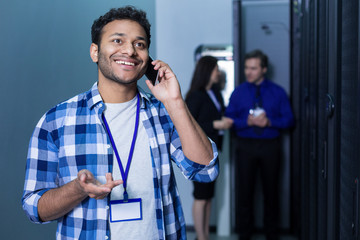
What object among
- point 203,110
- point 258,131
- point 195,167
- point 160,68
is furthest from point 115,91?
point 258,131

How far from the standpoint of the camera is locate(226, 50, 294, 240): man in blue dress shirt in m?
3.88

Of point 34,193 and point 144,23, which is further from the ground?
point 144,23

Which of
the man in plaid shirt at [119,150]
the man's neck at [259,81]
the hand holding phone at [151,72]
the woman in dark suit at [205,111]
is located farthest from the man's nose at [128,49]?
the man's neck at [259,81]

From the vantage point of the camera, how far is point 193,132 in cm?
145

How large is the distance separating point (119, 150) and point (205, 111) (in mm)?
2109

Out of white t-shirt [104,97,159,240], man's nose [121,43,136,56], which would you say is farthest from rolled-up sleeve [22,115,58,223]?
man's nose [121,43,136,56]

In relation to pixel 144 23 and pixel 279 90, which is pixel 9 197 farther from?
pixel 279 90

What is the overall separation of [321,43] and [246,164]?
2.07 metres

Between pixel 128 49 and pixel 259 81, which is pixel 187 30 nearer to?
pixel 259 81

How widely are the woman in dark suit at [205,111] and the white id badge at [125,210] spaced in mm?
2090

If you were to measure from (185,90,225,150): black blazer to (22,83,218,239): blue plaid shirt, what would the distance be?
193 cm

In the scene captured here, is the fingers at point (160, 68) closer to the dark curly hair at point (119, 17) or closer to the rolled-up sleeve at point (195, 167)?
the dark curly hair at point (119, 17)

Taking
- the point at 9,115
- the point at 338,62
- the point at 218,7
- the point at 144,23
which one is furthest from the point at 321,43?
the point at 218,7

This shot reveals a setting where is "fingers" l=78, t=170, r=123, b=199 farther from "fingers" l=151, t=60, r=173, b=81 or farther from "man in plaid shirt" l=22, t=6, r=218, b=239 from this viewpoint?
"fingers" l=151, t=60, r=173, b=81
